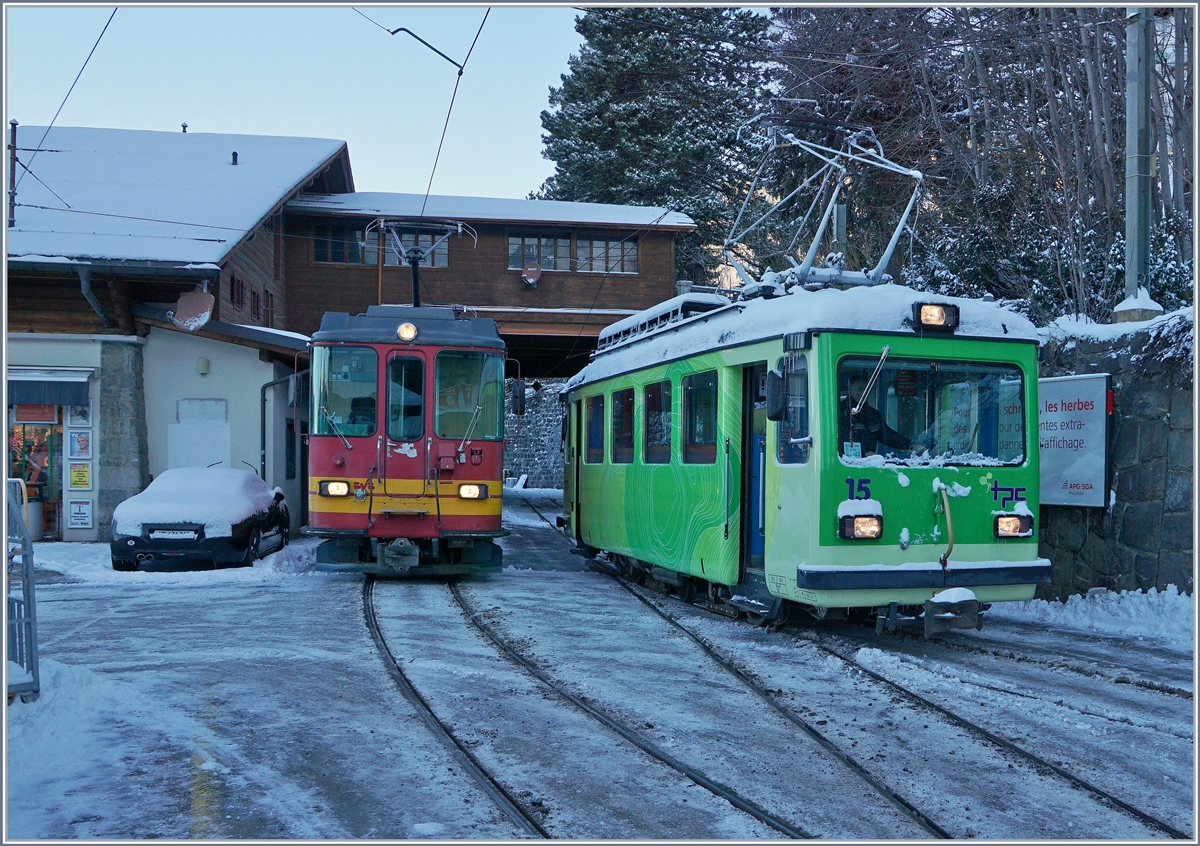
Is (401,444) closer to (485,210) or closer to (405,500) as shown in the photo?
(405,500)

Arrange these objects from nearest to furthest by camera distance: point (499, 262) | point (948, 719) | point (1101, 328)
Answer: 1. point (948, 719)
2. point (1101, 328)
3. point (499, 262)

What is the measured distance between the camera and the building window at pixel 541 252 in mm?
25906

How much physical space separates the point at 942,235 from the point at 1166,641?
11.2m

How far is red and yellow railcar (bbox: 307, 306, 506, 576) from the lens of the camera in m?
12.4

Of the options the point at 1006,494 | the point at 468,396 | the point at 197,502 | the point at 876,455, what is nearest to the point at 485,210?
the point at 197,502

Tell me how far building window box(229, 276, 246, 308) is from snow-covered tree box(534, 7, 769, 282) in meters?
15.7

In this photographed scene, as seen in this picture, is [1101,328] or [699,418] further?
[1101,328]

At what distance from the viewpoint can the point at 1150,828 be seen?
4.58 meters

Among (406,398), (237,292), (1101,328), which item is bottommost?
(406,398)

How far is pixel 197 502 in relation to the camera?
14.1 m

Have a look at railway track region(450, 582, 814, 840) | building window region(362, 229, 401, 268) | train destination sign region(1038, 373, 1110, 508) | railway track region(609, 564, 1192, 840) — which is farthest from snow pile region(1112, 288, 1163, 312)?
building window region(362, 229, 401, 268)

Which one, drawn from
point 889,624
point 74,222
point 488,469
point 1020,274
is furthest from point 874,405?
point 74,222

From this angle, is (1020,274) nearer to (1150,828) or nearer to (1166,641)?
(1166,641)

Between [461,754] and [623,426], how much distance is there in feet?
23.5
